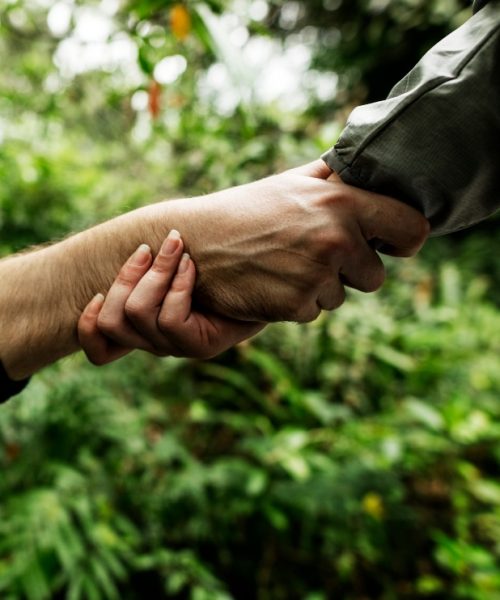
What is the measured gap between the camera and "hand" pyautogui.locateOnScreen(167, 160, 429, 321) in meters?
0.88

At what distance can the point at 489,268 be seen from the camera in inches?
204

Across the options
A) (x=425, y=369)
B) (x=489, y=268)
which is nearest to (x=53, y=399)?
(x=425, y=369)

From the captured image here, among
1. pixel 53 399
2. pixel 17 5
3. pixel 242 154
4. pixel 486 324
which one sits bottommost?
pixel 486 324

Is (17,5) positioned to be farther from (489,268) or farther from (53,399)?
(489,268)

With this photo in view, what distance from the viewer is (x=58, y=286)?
106 centimetres

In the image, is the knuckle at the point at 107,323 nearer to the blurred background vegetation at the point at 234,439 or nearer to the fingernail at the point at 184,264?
the fingernail at the point at 184,264

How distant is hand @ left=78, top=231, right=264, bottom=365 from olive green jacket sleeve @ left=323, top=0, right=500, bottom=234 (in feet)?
1.34

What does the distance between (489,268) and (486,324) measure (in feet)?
5.83

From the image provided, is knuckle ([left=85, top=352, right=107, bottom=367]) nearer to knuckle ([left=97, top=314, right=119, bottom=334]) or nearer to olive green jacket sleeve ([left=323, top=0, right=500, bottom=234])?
knuckle ([left=97, top=314, right=119, bottom=334])

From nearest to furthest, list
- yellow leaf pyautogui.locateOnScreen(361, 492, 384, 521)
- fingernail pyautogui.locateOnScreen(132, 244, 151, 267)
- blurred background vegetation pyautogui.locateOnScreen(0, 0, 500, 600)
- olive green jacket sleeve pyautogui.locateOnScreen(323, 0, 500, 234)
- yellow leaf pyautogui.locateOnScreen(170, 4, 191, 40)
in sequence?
olive green jacket sleeve pyautogui.locateOnScreen(323, 0, 500, 234), fingernail pyautogui.locateOnScreen(132, 244, 151, 267), yellow leaf pyautogui.locateOnScreen(170, 4, 191, 40), blurred background vegetation pyautogui.locateOnScreen(0, 0, 500, 600), yellow leaf pyautogui.locateOnScreen(361, 492, 384, 521)

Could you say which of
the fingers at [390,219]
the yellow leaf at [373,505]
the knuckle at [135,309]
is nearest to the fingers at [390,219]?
A: the fingers at [390,219]

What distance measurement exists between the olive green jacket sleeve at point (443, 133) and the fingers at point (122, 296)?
0.47 meters

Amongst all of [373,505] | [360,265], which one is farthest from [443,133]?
[373,505]

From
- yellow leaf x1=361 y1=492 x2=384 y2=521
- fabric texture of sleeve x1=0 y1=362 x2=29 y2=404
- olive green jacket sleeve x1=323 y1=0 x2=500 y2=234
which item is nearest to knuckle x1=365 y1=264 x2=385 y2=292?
olive green jacket sleeve x1=323 y1=0 x2=500 y2=234
